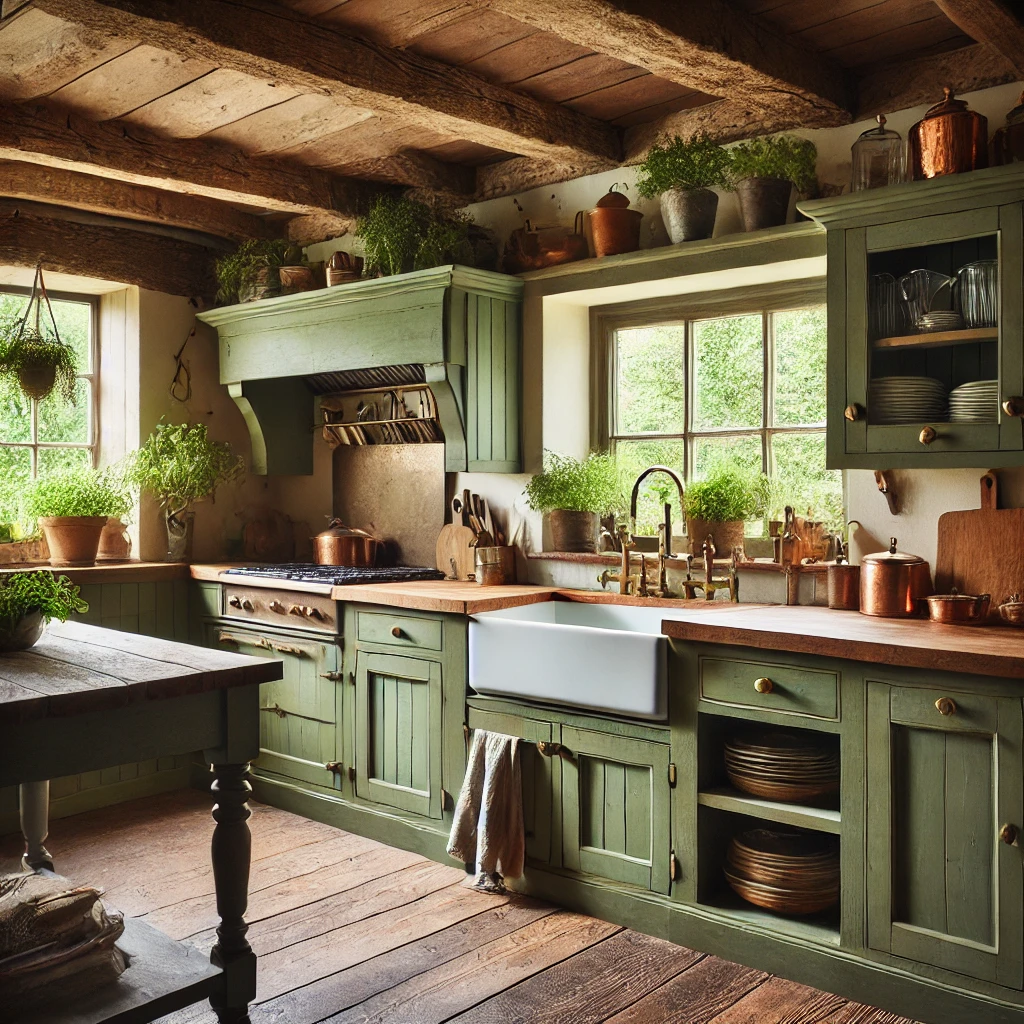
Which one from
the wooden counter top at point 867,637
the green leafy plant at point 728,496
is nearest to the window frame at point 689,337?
the green leafy plant at point 728,496

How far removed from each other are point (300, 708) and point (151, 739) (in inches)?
79.7

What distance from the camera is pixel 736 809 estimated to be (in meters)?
3.08

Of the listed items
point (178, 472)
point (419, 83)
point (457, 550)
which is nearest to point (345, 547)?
point (457, 550)

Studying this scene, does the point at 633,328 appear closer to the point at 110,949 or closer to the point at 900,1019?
the point at 900,1019

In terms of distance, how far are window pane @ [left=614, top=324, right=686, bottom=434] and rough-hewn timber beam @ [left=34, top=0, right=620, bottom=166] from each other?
2.41ft

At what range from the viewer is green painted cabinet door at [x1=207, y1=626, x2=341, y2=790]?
170 inches

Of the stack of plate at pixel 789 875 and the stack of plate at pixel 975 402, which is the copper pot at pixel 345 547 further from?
the stack of plate at pixel 975 402

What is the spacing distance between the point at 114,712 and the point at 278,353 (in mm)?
2779

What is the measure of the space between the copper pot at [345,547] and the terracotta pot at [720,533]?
5.38ft

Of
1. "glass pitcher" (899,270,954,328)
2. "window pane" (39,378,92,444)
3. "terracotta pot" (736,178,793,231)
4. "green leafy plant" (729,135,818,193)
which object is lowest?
"window pane" (39,378,92,444)

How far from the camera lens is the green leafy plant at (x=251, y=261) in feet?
16.6

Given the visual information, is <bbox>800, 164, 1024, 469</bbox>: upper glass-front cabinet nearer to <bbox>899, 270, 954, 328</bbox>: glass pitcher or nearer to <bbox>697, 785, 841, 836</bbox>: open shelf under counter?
<bbox>899, 270, 954, 328</bbox>: glass pitcher

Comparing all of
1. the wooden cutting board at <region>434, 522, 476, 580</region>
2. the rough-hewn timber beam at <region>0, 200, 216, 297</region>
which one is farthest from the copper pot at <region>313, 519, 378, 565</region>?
the rough-hewn timber beam at <region>0, 200, 216, 297</region>

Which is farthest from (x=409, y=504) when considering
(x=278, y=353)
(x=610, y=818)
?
(x=610, y=818)
